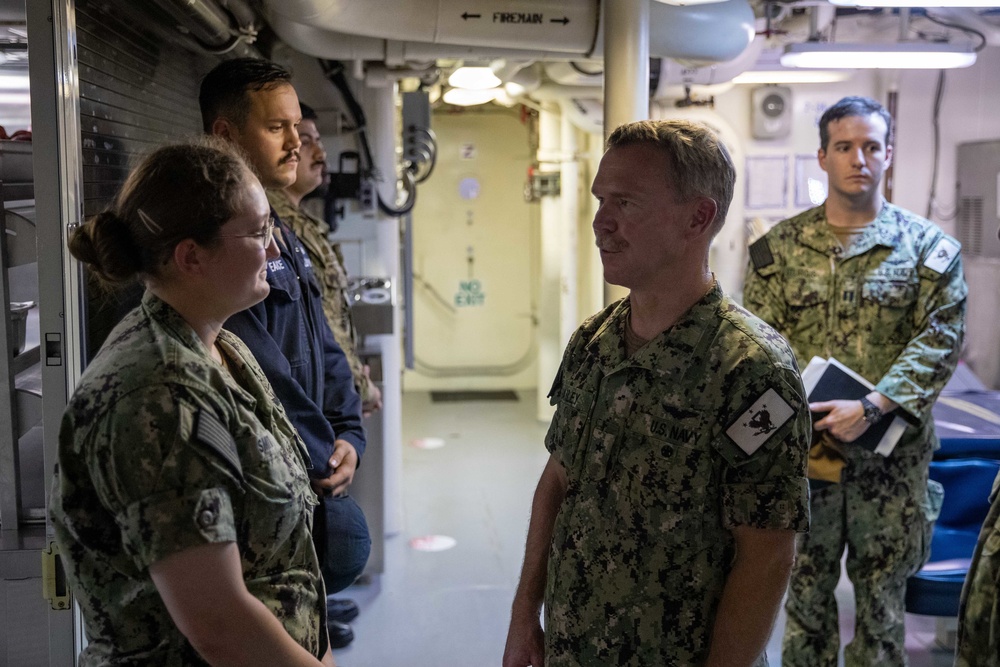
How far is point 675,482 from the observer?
1.50 m

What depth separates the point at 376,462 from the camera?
3994mm

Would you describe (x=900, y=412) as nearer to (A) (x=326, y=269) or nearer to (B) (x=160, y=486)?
(A) (x=326, y=269)

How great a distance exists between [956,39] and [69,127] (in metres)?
4.66

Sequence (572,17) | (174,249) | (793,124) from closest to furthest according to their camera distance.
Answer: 1. (174,249)
2. (572,17)
3. (793,124)

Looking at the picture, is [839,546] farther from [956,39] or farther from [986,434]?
[956,39]

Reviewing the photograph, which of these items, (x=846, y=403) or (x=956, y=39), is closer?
(x=846, y=403)

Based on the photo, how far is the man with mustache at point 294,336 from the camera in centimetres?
204

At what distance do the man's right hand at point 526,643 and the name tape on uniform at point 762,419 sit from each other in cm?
56

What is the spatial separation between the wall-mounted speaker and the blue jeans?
157 inches

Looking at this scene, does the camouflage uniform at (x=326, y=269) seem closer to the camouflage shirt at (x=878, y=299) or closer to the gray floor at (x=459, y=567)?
the gray floor at (x=459, y=567)

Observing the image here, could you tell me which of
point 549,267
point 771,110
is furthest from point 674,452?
point 549,267

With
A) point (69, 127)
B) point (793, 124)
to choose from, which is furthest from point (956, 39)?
point (69, 127)

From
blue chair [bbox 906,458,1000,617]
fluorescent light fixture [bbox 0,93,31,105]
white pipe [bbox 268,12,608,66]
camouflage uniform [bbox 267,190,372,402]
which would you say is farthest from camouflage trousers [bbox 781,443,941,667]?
fluorescent light fixture [bbox 0,93,31,105]

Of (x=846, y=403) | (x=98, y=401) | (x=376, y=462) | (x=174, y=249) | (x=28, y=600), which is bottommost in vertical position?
(x=376, y=462)
